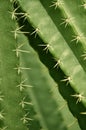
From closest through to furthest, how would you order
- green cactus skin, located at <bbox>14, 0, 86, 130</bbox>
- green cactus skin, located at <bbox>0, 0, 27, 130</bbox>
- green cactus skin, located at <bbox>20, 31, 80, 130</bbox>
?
green cactus skin, located at <bbox>0, 0, 27, 130</bbox> < green cactus skin, located at <bbox>14, 0, 86, 130</bbox> < green cactus skin, located at <bbox>20, 31, 80, 130</bbox>

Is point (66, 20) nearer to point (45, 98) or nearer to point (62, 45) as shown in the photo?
point (62, 45)

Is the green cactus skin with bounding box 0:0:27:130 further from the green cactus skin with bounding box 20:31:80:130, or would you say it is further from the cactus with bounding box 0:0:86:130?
the green cactus skin with bounding box 20:31:80:130

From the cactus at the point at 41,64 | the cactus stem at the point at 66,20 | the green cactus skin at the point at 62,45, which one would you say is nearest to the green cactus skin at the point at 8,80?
the cactus at the point at 41,64

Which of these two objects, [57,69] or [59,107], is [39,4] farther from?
[59,107]

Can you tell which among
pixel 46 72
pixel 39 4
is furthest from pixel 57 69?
pixel 39 4

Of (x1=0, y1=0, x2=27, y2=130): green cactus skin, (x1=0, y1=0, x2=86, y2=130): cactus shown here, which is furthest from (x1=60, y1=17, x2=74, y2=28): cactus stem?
(x1=0, y1=0, x2=27, y2=130): green cactus skin

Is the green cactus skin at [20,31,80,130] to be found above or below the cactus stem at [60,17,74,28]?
below

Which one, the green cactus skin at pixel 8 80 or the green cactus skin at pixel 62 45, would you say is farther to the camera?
the green cactus skin at pixel 62 45

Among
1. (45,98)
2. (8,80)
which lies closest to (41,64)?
(45,98)

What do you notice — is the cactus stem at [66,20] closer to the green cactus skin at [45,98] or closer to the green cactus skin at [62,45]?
the green cactus skin at [62,45]
